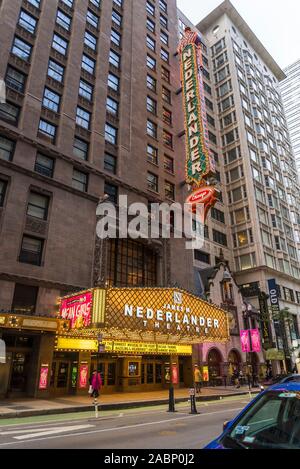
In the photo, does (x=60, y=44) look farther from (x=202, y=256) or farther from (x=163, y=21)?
(x=202, y=256)

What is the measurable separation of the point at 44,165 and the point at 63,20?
1720 cm

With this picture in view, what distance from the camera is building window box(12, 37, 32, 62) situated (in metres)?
28.0

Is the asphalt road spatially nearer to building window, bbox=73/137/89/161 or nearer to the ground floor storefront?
the ground floor storefront

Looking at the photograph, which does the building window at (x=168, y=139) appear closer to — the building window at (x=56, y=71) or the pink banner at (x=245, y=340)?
the building window at (x=56, y=71)

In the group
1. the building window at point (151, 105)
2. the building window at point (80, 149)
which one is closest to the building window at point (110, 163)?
the building window at point (80, 149)

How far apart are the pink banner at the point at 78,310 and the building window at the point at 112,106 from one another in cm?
2065

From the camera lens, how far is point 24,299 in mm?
22406

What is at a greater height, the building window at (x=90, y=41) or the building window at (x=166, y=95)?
the building window at (x=166, y=95)

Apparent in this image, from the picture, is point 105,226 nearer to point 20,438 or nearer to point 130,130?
point 130,130

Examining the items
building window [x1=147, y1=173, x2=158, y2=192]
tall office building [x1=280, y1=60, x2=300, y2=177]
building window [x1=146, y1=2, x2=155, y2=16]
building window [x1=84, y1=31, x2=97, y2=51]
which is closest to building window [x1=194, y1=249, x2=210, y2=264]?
building window [x1=147, y1=173, x2=158, y2=192]

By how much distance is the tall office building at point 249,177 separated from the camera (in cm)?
5159

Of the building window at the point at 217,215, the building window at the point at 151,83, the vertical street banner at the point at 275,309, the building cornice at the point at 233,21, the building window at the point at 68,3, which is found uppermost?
the building cornice at the point at 233,21

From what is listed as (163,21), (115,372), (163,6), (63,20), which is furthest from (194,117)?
(115,372)

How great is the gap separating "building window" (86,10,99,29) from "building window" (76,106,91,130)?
39.3 feet
